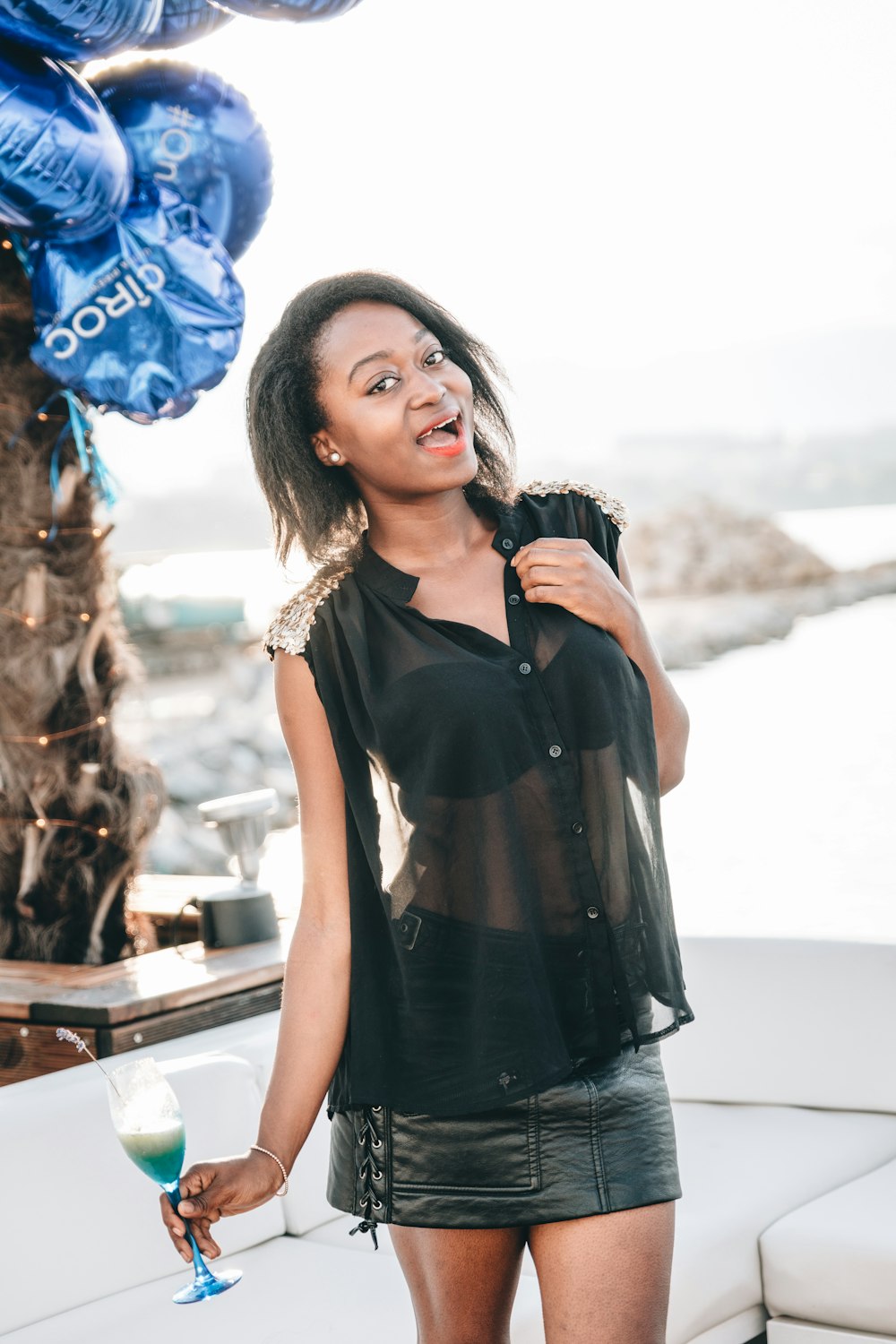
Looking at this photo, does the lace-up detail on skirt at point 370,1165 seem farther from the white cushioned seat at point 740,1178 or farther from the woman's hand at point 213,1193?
the white cushioned seat at point 740,1178

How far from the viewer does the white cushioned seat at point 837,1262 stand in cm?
217

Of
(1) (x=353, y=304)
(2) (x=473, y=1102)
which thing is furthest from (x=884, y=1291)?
(1) (x=353, y=304)

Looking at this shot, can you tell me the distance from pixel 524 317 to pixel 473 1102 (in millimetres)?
2677

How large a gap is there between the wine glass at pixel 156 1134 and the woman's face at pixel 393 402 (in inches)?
24.9

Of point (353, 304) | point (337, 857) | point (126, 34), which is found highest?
point (126, 34)

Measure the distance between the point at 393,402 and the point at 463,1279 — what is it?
33.3 inches

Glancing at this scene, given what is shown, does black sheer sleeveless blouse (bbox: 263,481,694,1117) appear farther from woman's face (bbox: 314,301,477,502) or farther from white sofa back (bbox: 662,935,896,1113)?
white sofa back (bbox: 662,935,896,1113)

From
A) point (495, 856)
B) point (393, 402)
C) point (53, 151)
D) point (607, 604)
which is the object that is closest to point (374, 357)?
point (393, 402)

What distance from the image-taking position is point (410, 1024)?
129 centimetres

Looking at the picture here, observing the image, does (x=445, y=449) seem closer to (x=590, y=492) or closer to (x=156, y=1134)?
(x=590, y=492)

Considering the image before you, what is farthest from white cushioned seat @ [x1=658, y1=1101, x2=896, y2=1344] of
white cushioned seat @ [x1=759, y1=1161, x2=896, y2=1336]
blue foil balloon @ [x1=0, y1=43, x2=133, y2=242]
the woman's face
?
blue foil balloon @ [x1=0, y1=43, x2=133, y2=242]

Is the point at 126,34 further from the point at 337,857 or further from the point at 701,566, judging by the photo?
the point at 701,566

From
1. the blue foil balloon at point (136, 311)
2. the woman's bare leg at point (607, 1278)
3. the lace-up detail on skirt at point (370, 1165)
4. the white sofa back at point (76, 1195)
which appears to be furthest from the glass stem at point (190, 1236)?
the blue foil balloon at point (136, 311)

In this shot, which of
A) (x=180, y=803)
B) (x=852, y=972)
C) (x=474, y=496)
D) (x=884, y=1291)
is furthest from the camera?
(x=180, y=803)
